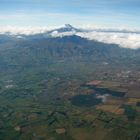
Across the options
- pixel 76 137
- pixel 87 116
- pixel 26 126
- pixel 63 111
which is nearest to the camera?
pixel 76 137

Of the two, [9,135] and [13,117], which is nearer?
Result: [9,135]

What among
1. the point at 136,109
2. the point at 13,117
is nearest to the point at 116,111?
the point at 136,109

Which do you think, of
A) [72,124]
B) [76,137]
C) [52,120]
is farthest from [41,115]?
[76,137]

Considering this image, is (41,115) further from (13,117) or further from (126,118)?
(126,118)

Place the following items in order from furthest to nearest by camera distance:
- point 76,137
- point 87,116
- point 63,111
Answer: point 63,111
point 87,116
point 76,137

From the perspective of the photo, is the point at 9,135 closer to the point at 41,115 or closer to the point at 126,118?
the point at 41,115

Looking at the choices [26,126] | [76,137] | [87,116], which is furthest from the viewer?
[87,116]

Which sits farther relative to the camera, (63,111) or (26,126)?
(63,111)

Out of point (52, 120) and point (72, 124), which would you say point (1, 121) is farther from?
point (72, 124)
